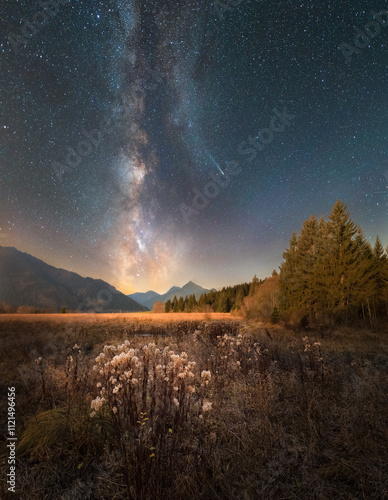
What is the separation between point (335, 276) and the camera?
74.6ft

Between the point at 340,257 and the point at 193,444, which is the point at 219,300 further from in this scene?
the point at 193,444

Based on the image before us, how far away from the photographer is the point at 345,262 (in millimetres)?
22516

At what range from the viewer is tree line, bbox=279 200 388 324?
21797 mm

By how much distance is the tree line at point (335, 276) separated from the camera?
71.5 ft

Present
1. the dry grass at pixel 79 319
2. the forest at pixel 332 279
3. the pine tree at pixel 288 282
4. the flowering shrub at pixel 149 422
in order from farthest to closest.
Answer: the pine tree at pixel 288 282, the forest at pixel 332 279, the dry grass at pixel 79 319, the flowering shrub at pixel 149 422

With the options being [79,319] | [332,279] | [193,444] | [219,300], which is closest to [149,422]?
[193,444]

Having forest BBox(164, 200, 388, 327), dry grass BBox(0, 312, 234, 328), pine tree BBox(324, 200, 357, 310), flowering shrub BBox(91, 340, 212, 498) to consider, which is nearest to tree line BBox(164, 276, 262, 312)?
Result: forest BBox(164, 200, 388, 327)

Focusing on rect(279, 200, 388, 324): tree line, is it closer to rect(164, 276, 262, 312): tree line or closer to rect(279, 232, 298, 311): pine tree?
rect(279, 232, 298, 311): pine tree

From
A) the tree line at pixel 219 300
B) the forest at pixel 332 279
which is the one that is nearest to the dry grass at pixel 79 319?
the forest at pixel 332 279

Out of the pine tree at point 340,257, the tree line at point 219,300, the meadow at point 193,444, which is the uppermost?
the pine tree at point 340,257

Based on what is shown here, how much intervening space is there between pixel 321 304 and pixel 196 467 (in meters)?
25.9

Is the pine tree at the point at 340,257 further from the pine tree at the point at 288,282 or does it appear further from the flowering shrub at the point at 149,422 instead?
the flowering shrub at the point at 149,422

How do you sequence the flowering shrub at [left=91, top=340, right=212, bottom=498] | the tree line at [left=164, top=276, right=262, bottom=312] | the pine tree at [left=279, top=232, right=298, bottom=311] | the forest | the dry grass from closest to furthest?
the flowering shrub at [left=91, top=340, right=212, bottom=498] < the dry grass < the forest < the pine tree at [left=279, top=232, right=298, bottom=311] < the tree line at [left=164, top=276, right=262, bottom=312]

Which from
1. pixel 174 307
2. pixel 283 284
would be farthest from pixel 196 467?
pixel 174 307
